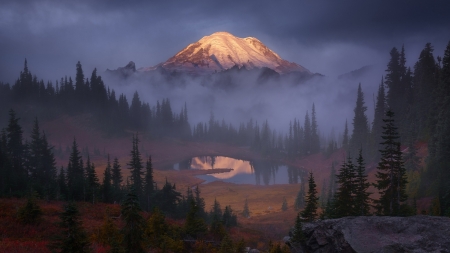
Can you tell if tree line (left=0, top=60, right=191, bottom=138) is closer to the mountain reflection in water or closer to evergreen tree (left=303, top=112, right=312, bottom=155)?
the mountain reflection in water

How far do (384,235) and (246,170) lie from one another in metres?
106

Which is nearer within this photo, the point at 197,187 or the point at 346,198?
the point at 346,198

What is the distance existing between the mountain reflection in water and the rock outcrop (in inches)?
2857

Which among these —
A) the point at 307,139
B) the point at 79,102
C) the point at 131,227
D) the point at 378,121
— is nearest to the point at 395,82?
Answer: the point at 378,121

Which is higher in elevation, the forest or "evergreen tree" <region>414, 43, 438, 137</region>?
"evergreen tree" <region>414, 43, 438, 137</region>

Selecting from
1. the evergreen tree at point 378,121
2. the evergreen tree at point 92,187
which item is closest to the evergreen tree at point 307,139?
the evergreen tree at point 378,121

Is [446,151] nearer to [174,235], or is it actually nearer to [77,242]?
[174,235]

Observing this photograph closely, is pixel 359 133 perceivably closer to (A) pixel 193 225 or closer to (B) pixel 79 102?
(A) pixel 193 225

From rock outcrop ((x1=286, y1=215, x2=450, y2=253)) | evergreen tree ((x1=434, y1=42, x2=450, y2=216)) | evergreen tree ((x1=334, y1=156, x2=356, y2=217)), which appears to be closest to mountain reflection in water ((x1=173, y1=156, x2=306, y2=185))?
evergreen tree ((x1=434, y1=42, x2=450, y2=216))

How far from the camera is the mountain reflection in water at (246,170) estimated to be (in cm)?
10212

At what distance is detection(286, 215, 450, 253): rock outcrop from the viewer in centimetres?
1481

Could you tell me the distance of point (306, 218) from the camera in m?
28.2

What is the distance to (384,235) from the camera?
16141mm

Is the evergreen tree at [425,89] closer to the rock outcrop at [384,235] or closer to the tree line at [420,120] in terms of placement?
the tree line at [420,120]
